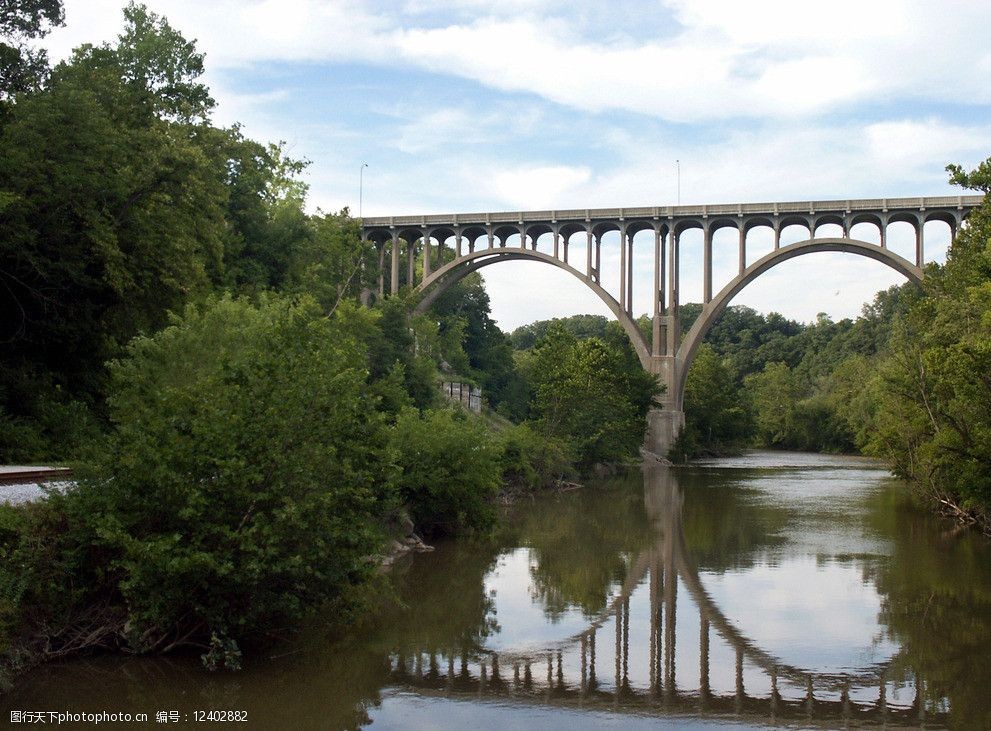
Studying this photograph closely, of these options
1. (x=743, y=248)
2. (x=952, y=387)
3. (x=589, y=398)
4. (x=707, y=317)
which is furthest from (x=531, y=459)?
(x=952, y=387)

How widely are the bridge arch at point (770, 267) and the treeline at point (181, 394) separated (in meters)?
12.1

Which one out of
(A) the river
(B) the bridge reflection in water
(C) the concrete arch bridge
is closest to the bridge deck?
(C) the concrete arch bridge

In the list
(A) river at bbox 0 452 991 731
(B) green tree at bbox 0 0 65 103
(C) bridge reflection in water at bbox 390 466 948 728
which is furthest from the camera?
(B) green tree at bbox 0 0 65 103

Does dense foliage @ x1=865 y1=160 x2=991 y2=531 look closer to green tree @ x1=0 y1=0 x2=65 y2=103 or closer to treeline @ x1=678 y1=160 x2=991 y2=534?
treeline @ x1=678 y1=160 x2=991 y2=534

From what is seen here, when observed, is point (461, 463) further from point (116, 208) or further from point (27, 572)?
point (27, 572)

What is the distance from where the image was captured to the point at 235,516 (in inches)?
453

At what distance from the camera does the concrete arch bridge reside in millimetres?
45594

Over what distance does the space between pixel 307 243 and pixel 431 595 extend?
66.0ft

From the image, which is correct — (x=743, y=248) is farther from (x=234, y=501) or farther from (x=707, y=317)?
(x=234, y=501)

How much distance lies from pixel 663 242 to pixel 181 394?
130ft

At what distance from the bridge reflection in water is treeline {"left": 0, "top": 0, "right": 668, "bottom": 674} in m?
1.58

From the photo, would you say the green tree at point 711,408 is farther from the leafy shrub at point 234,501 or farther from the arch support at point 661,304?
the leafy shrub at point 234,501

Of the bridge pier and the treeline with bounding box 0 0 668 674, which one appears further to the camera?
the bridge pier

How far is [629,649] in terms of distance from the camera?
43.5 feet
